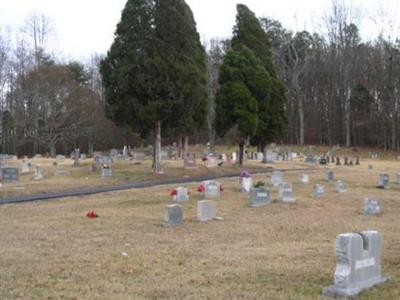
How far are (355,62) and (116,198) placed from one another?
5860cm

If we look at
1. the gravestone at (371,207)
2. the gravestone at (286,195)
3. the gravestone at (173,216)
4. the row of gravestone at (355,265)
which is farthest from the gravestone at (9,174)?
the row of gravestone at (355,265)

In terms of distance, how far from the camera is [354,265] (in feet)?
26.0

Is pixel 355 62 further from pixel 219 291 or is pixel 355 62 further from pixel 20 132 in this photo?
pixel 219 291

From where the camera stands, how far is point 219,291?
7.84 metres

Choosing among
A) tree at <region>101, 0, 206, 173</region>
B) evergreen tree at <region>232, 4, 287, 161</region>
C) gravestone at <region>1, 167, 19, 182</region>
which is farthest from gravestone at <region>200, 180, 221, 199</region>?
evergreen tree at <region>232, 4, 287, 161</region>

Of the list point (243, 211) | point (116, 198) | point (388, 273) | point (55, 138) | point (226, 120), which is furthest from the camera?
point (55, 138)

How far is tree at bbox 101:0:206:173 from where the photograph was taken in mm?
30906

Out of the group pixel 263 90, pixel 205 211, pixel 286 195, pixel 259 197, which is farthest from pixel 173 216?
pixel 263 90

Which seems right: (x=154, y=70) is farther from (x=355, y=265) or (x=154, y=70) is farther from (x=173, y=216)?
(x=355, y=265)

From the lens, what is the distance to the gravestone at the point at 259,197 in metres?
19.5

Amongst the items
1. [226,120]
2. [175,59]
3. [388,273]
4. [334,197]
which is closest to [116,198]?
[334,197]

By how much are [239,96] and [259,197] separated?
1921cm

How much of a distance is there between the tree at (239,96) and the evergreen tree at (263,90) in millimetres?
1247

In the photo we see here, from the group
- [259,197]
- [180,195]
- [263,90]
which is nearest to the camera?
[259,197]
